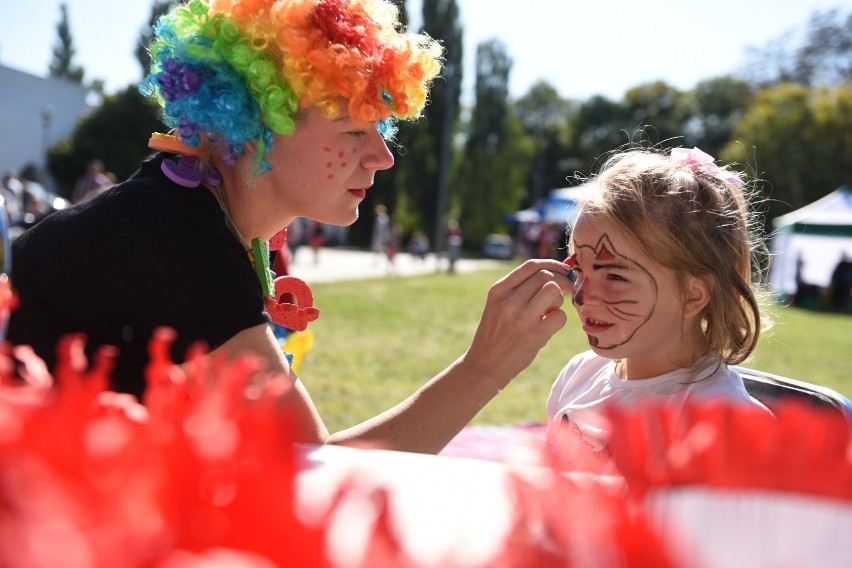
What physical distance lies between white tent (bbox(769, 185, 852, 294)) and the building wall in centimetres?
2879

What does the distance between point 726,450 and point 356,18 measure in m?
1.59

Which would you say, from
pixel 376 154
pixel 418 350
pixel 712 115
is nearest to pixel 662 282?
pixel 376 154

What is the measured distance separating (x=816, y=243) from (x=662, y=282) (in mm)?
18094

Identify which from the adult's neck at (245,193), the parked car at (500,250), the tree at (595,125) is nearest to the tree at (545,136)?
the tree at (595,125)

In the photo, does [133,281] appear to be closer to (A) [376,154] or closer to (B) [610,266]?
(A) [376,154]

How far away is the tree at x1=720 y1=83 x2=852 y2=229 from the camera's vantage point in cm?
2738

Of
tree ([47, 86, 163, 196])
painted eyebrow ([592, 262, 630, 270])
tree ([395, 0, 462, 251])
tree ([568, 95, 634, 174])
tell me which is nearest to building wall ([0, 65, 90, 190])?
tree ([47, 86, 163, 196])

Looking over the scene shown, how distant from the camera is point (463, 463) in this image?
30.6 inches

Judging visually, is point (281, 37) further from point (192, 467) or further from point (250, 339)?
point (192, 467)

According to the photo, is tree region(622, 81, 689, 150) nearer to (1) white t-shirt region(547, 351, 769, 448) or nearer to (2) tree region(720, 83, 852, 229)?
(2) tree region(720, 83, 852, 229)

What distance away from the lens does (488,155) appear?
39500 mm

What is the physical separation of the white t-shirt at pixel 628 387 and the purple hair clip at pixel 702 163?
556 millimetres

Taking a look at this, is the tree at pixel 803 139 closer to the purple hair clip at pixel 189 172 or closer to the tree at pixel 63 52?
the purple hair clip at pixel 189 172

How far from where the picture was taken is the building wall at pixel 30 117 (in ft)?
107
